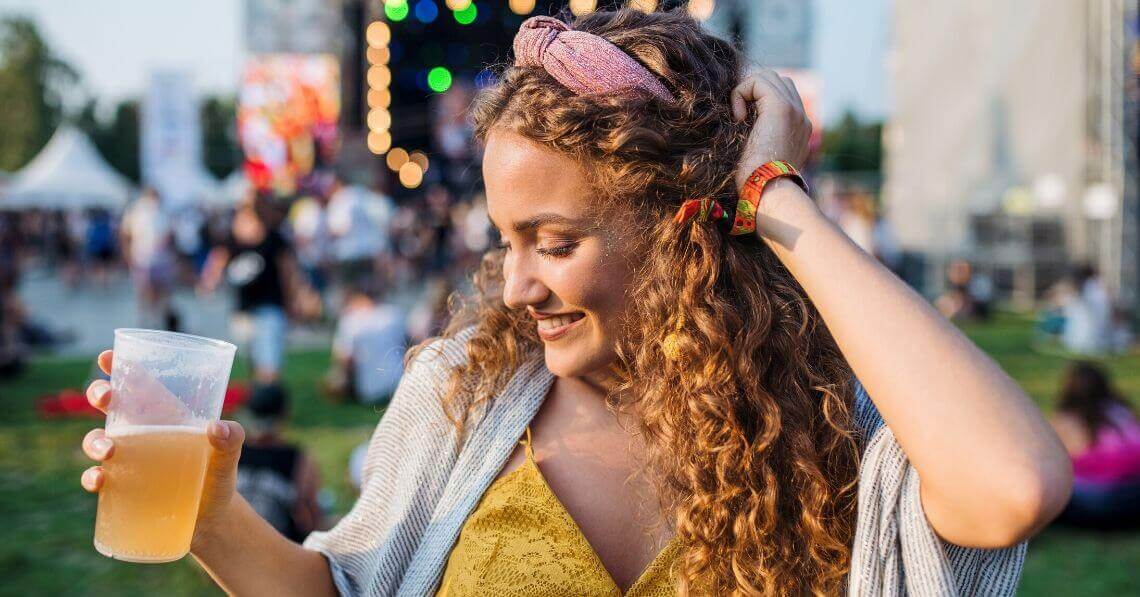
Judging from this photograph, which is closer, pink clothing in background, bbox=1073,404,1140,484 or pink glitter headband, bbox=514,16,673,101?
pink glitter headband, bbox=514,16,673,101

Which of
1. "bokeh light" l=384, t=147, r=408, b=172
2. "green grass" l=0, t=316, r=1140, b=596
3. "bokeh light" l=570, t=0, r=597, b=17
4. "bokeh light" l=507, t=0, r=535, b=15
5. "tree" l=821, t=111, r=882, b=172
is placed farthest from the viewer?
"tree" l=821, t=111, r=882, b=172

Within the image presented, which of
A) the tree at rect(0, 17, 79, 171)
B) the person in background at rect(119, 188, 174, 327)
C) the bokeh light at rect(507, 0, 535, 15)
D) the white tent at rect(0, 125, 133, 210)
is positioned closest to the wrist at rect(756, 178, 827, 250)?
the bokeh light at rect(507, 0, 535, 15)

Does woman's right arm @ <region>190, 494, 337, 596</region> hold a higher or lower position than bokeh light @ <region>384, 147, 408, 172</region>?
lower

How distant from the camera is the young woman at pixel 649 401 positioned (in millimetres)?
1533

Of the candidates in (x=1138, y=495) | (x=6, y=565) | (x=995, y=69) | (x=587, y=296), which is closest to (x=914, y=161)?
(x=995, y=69)

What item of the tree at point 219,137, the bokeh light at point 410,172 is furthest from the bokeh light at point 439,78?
the tree at point 219,137

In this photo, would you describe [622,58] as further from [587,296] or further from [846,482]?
[846,482]

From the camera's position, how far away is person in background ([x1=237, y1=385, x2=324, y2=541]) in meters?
4.29

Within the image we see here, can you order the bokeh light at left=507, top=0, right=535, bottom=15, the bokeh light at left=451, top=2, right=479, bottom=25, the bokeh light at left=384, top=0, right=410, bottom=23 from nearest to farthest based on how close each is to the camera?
the bokeh light at left=507, top=0, right=535, bottom=15 → the bokeh light at left=451, top=2, right=479, bottom=25 → the bokeh light at left=384, top=0, right=410, bottom=23

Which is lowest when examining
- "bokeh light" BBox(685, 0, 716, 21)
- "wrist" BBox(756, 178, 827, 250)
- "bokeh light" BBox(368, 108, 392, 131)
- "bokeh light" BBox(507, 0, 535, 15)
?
"wrist" BBox(756, 178, 827, 250)

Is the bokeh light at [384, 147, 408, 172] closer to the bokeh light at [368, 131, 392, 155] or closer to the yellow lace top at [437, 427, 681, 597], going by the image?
the bokeh light at [368, 131, 392, 155]

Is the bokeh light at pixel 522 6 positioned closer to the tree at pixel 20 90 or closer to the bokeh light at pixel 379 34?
the bokeh light at pixel 379 34

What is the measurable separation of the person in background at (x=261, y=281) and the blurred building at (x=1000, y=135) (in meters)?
13.5

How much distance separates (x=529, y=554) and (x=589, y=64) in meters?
0.84
